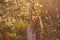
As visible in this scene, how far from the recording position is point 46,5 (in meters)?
3.96

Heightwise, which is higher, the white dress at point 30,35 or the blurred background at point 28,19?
the blurred background at point 28,19

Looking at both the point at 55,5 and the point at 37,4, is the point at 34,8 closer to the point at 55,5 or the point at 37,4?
the point at 37,4

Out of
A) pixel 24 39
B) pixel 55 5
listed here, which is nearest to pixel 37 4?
pixel 55 5

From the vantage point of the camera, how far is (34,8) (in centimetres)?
380

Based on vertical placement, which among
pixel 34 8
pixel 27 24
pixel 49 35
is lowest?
pixel 49 35

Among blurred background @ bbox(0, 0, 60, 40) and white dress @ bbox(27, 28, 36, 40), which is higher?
blurred background @ bbox(0, 0, 60, 40)

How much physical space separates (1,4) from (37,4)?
0.58 meters

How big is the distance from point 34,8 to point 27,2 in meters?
0.15

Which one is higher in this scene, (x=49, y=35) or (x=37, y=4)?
(x=37, y=4)

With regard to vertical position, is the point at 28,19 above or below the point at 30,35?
above

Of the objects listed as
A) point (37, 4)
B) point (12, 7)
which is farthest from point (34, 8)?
point (12, 7)

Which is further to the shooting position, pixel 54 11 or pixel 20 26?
pixel 54 11

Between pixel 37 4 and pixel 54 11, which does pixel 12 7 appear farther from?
pixel 54 11

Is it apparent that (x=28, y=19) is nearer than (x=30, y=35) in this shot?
No
